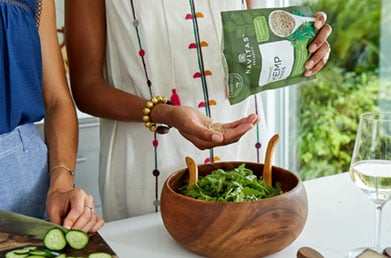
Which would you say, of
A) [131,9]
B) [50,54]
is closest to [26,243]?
[50,54]

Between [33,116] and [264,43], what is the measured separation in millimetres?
447

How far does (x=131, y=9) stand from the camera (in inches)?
45.0

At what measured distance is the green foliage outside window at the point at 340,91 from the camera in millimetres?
2104

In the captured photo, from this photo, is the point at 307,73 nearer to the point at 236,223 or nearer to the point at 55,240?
the point at 236,223

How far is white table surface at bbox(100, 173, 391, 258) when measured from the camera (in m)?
0.89

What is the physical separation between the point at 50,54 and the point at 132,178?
32 centimetres

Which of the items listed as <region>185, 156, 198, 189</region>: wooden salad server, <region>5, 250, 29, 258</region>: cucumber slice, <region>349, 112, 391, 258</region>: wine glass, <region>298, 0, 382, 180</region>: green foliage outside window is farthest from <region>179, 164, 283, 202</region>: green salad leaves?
<region>298, 0, 382, 180</region>: green foliage outside window

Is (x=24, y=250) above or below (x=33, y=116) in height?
below

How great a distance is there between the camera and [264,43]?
3.48ft

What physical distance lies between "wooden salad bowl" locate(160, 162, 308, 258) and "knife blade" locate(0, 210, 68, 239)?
17cm

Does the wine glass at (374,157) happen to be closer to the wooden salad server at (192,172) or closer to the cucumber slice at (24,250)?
the wooden salad server at (192,172)

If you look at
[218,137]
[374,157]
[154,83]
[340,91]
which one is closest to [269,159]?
[218,137]

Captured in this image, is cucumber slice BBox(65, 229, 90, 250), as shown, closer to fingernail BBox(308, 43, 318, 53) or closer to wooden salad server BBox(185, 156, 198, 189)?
wooden salad server BBox(185, 156, 198, 189)

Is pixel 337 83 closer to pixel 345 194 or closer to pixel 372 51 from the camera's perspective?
pixel 372 51
